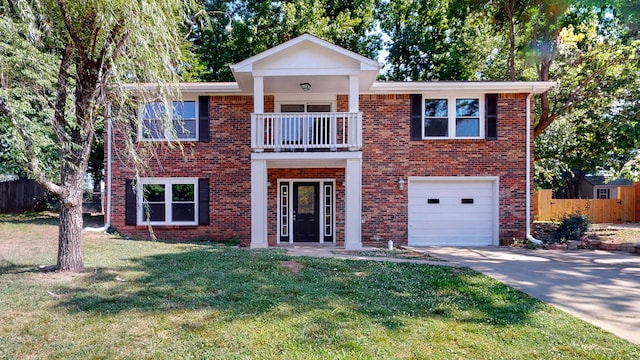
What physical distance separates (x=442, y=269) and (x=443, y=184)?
5.35 meters

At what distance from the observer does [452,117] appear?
1192 centimetres

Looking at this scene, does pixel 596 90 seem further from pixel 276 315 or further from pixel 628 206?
pixel 276 315

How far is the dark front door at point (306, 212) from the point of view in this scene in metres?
12.3

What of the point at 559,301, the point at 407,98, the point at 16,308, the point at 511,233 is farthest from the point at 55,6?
the point at 511,233

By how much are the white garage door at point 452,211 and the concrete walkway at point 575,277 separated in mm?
1056

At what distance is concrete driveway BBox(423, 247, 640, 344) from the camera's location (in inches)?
193

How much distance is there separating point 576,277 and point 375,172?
6083 millimetres

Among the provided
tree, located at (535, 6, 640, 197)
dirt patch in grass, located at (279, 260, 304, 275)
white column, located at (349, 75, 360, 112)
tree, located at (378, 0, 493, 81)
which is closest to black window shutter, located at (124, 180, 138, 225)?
dirt patch in grass, located at (279, 260, 304, 275)

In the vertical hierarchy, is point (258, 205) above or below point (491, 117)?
below

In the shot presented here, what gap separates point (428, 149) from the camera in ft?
39.0

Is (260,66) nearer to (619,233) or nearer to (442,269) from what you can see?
(442,269)

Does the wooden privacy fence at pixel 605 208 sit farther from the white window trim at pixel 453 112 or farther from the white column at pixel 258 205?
the white column at pixel 258 205

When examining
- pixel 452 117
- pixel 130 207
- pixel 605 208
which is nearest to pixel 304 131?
pixel 452 117

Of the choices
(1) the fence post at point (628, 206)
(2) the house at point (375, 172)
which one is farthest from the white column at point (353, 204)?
(1) the fence post at point (628, 206)
